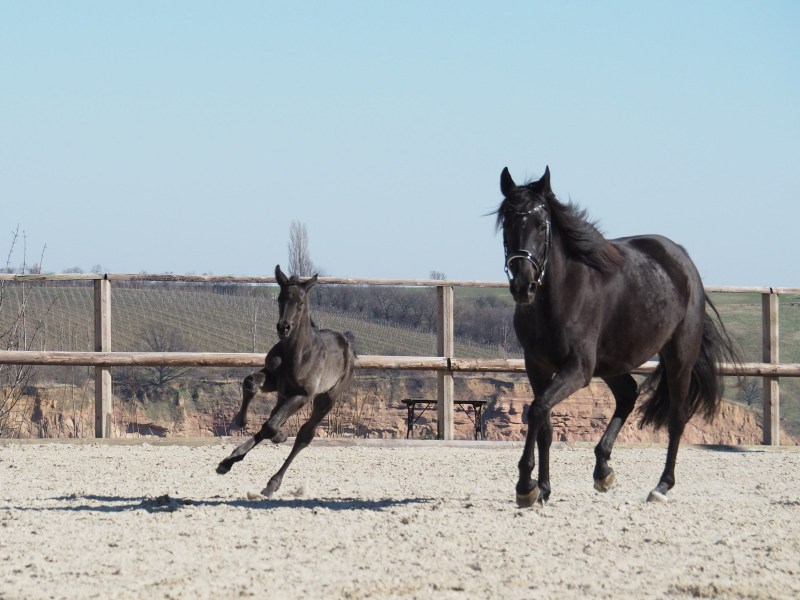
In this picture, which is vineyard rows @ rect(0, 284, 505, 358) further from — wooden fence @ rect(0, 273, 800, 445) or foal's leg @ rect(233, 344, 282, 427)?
foal's leg @ rect(233, 344, 282, 427)

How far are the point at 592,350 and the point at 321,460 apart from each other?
412 cm

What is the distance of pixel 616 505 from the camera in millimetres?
7020

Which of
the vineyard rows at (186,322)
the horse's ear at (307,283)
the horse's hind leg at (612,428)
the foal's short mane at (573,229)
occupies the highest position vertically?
the foal's short mane at (573,229)

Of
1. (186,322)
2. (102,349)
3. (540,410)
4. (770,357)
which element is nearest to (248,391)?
(540,410)

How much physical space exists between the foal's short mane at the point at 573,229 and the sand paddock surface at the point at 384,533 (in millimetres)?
1598

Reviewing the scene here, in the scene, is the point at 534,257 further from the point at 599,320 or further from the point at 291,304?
the point at 291,304

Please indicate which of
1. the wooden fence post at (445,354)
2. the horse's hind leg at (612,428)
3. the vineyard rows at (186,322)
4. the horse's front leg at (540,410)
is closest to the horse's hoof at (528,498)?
the horse's front leg at (540,410)

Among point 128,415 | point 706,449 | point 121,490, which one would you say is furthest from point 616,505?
point 128,415

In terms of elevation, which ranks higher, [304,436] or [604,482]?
[304,436]

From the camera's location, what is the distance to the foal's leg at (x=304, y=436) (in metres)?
7.80

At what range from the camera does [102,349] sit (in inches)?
467

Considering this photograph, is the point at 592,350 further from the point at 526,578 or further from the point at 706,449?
the point at 706,449

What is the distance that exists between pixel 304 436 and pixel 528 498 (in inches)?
90.2

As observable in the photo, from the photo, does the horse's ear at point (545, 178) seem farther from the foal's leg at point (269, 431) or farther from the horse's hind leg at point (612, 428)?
the foal's leg at point (269, 431)
